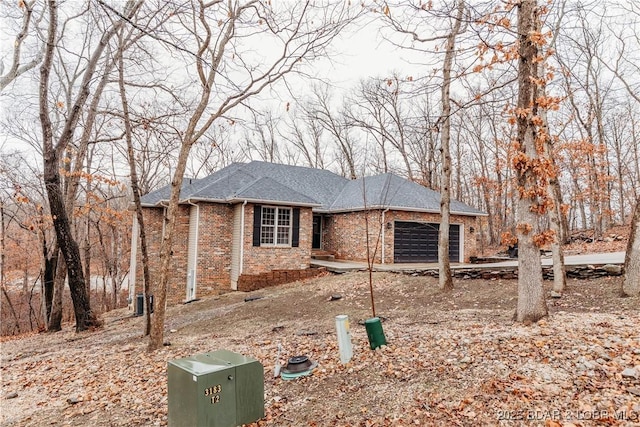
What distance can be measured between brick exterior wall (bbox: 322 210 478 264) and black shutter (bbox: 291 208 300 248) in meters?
2.62

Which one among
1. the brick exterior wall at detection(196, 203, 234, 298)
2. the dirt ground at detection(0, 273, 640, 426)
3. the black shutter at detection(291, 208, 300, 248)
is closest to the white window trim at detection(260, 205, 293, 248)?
the black shutter at detection(291, 208, 300, 248)

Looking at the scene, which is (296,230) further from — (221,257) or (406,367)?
(406,367)

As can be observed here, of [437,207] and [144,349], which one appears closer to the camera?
[144,349]

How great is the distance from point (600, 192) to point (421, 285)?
15423 mm

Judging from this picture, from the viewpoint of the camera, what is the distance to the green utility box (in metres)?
3.25

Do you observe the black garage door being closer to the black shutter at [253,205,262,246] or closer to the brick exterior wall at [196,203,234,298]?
the black shutter at [253,205,262,246]

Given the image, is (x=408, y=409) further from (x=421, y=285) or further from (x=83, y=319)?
(x=83, y=319)

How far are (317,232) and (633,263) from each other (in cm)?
1260

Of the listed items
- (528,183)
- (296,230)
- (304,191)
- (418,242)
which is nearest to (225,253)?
(296,230)

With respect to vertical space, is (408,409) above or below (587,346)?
below

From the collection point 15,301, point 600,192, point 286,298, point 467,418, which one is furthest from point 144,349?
point 15,301

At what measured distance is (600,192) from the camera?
19.2 meters

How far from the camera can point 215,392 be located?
3.32 metres

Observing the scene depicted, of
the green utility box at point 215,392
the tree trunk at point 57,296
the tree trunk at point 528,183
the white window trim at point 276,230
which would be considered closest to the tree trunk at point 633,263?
the tree trunk at point 528,183
